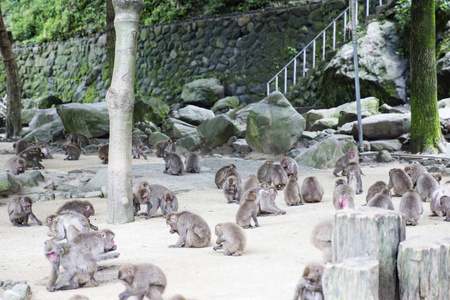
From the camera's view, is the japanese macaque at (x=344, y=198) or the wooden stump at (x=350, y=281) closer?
the wooden stump at (x=350, y=281)

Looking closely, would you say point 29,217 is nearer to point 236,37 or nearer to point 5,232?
point 5,232

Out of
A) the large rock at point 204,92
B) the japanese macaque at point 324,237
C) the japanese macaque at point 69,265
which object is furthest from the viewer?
the large rock at point 204,92

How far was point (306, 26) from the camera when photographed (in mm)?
21688

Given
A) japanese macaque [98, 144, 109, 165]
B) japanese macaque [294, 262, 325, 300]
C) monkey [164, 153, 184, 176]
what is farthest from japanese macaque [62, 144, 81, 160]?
japanese macaque [294, 262, 325, 300]

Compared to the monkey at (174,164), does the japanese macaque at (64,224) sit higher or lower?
lower

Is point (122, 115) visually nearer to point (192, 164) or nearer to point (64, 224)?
point (64, 224)

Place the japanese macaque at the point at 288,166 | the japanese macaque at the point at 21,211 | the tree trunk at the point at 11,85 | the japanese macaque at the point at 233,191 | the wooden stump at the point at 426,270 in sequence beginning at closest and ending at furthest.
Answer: the wooden stump at the point at 426,270
the japanese macaque at the point at 21,211
the japanese macaque at the point at 233,191
the japanese macaque at the point at 288,166
the tree trunk at the point at 11,85

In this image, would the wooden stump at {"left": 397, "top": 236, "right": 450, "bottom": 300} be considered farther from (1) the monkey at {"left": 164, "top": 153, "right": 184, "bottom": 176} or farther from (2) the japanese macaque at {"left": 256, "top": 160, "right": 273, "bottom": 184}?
(1) the monkey at {"left": 164, "top": 153, "right": 184, "bottom": 176}

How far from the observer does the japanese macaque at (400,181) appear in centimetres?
895

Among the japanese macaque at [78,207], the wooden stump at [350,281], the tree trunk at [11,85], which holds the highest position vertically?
the tree trunk at [11,85]

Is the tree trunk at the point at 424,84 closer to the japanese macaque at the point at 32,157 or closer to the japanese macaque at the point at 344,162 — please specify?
the japanese macaque at the point at 344,162

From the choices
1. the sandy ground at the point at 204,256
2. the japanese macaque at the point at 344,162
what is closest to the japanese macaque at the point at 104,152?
the sandy ground at the point at 204,256

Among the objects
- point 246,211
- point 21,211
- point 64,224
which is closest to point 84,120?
point 21,211

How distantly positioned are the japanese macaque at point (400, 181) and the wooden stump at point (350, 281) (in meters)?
5.57
